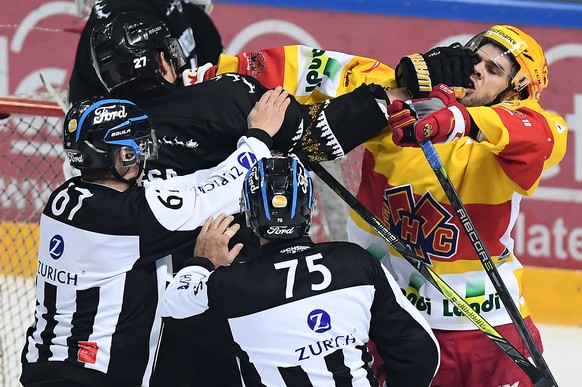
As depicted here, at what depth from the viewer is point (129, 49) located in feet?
9.00

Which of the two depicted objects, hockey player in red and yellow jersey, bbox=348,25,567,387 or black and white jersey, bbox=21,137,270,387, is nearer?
black and white jersey, bbox=21,137,270,387

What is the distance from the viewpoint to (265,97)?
277 centimetres

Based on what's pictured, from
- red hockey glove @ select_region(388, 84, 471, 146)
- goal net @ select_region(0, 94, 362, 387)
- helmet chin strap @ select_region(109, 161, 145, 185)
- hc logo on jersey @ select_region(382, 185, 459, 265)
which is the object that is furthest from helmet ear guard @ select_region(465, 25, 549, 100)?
goal net @ select_region(0, 94, 362, 387)

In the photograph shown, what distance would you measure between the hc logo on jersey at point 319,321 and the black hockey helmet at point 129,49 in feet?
2.53

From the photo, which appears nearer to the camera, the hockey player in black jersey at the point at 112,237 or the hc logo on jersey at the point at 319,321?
the hc logo on jersey at the point at 319,321

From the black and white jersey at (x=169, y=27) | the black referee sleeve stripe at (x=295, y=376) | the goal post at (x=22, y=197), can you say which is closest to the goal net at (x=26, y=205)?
the goal post at (x=22, y=197)

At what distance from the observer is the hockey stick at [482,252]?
2.67 metres

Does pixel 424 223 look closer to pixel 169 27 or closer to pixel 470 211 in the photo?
pixel 470 211

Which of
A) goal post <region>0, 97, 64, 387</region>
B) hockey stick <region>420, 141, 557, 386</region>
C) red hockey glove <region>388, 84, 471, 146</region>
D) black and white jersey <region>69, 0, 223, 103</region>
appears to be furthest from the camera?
goal post <region>0, 97, 64, 387</region>

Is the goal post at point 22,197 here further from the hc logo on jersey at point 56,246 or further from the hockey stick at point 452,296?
the hockey stick at point 452,296

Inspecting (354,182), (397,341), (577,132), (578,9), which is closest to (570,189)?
(577,132)

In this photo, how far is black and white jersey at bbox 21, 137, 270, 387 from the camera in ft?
8.63

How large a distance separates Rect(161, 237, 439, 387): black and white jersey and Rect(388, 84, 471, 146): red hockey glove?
327 millimetres

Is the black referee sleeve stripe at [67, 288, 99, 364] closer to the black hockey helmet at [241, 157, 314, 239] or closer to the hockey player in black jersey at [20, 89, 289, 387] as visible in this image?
the hockey player in black jersey at [20, 89, 289, 387]
